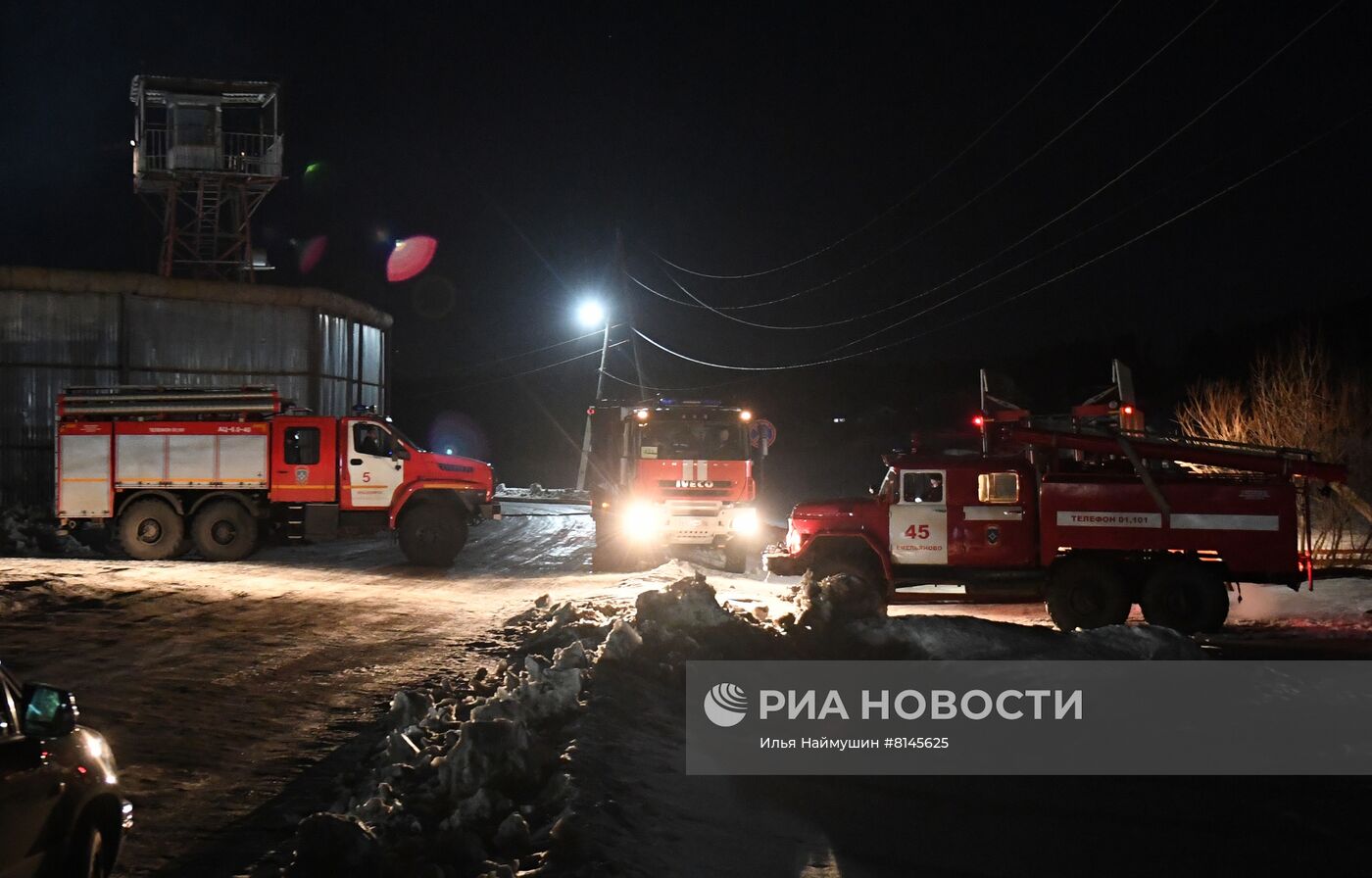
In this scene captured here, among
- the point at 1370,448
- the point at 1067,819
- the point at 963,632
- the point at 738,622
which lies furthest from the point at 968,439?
the point at 1370,448

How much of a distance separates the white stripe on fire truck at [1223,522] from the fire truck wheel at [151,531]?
58.0ft

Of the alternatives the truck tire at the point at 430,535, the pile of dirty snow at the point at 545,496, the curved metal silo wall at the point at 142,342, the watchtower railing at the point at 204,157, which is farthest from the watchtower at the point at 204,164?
the truck tire at the point at 430,535

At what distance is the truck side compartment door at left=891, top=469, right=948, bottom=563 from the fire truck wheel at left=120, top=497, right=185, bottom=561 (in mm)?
14136

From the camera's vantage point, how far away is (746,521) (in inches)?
765

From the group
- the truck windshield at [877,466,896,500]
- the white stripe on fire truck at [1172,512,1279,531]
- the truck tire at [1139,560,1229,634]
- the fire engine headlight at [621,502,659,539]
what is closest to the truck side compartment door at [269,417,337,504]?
the fire engine headlight at [621,502,659,539]

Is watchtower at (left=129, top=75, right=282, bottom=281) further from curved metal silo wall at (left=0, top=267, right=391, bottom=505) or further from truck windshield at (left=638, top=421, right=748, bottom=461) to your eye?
truck windshield at (left=638, top=421, right=748, bottom=461)

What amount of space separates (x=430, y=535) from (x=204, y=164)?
2019 centimetres

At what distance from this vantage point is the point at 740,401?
65.7 ft

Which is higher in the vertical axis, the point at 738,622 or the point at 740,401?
the point at 740,401

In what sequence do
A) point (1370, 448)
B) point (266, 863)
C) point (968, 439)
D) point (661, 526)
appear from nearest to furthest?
point (266, 863) → point (968, 439) → point (661, 526) → point (1370, 448)

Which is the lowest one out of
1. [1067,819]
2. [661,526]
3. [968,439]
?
[1067,819]

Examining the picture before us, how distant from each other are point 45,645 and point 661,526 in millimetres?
10307

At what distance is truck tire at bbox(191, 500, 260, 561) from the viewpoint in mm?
20578

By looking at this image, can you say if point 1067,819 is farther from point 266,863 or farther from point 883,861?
point 266,863
